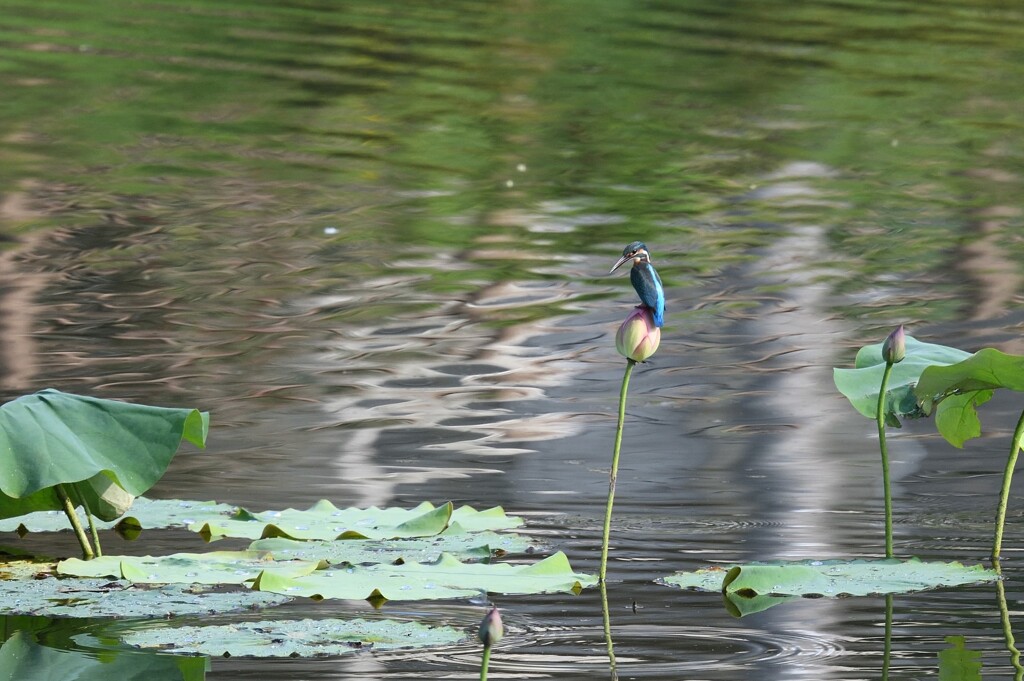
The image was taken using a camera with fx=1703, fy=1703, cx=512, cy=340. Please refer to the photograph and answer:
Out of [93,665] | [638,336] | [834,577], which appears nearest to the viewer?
[93,665]

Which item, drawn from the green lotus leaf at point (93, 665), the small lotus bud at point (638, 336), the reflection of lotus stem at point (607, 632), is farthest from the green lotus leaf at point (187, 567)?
the small lotus bud at point (638, 336)

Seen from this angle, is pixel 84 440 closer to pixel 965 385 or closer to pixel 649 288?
pixel 649 288

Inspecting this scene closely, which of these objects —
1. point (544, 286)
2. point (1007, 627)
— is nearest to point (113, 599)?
point (1007, 627)

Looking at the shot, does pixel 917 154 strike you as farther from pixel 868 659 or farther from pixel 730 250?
pixel 868 659

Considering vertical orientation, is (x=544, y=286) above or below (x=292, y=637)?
below

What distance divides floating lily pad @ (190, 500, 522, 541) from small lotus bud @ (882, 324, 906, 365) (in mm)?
836

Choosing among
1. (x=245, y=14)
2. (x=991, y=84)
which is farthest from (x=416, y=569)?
(x=245, y=14)

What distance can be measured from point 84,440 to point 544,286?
11.9ft

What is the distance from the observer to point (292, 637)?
264 cm

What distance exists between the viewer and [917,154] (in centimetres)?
1024

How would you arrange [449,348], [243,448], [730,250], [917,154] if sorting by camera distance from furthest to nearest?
[917,154], [730,250], [449,348], [243,448]

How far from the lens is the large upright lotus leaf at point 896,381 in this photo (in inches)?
129

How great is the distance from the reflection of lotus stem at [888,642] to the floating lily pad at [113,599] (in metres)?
1.00

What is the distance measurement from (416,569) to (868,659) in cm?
79
